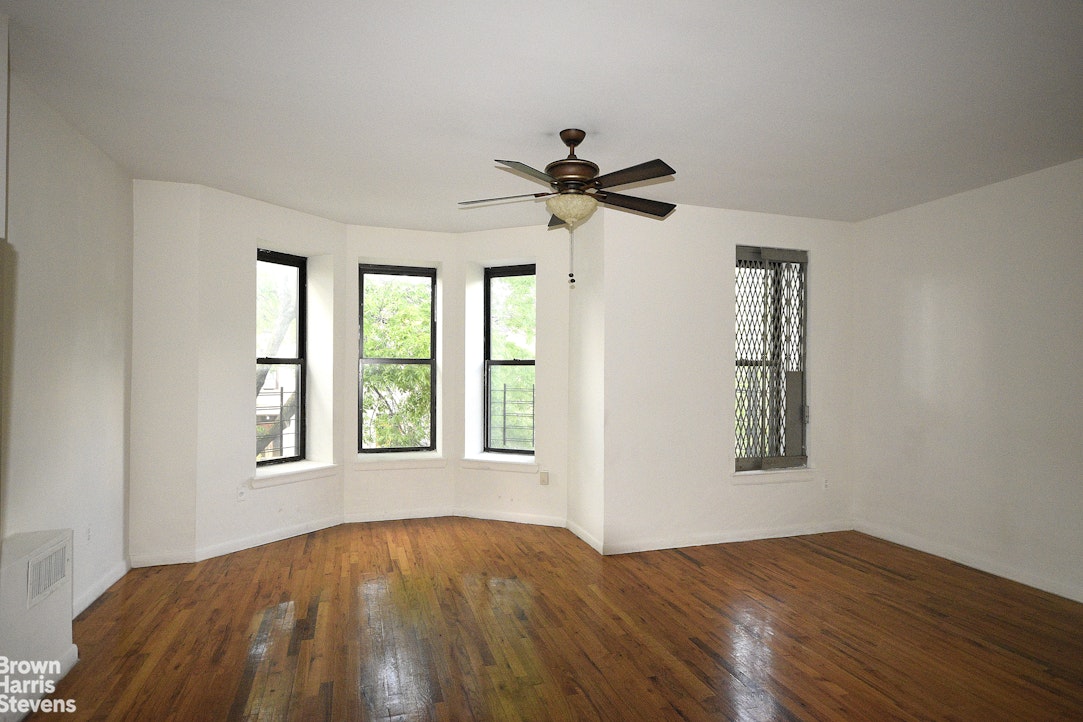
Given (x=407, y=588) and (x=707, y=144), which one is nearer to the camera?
(x=707, y=144)

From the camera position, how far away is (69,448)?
3.36 meters

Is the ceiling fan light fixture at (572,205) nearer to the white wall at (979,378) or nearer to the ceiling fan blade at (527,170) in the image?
the ceiling fan blade at (527,170)

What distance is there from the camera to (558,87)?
278 centimetres

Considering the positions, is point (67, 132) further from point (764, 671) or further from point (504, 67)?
point (764, 671)

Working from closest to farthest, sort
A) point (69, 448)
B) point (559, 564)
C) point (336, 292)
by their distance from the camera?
1. point (69, 448)
2. point (559, 564)
3. point (336, 292)

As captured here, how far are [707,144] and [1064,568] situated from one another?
3.49 m

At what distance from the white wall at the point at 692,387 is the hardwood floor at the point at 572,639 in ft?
1.43

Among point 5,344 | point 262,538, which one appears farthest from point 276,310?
point 5,344

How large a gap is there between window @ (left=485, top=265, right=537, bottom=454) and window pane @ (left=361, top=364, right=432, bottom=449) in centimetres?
61

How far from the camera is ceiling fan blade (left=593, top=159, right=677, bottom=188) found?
2.84 metres

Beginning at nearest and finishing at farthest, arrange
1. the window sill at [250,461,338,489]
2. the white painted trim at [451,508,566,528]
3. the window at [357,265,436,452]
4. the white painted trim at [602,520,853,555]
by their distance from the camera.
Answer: the white painted trim at [602,520,853,555] → the window sill at [250,461,338,489] → the white painted trim at [451,508,566,528] → the window at [357,265,436,452]

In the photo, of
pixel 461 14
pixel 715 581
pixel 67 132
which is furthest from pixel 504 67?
pixel 715 581

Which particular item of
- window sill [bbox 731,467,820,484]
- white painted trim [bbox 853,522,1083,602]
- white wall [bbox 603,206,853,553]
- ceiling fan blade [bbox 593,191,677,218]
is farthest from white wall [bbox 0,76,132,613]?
white painted trim [bbox 853,522,1083,602]

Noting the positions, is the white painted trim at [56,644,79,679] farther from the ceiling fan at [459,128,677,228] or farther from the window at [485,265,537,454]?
the window at [485,265,537,454]
